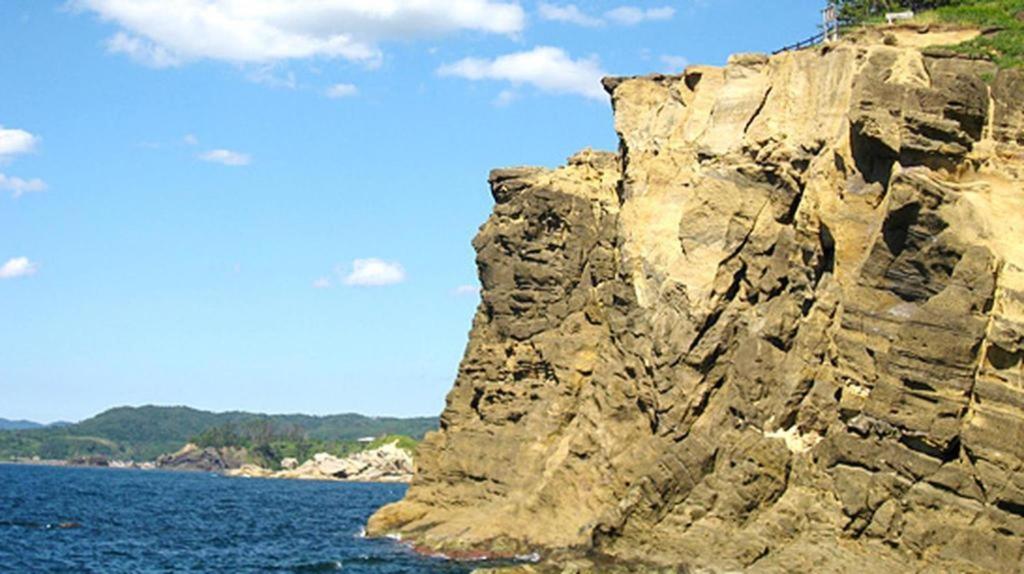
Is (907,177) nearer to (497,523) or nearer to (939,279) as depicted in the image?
(939,279)

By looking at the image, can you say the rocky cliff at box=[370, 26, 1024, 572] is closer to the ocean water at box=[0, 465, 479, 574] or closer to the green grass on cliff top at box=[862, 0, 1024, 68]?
the green grass on cliff top at box=[862, 0, 1024, 68]

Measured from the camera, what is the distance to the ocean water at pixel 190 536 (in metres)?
54.8

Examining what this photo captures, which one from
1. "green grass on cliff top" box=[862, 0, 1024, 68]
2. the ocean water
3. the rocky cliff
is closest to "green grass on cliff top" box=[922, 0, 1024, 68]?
"green grass on cliff top" box=[862, 0, 1024, 68]

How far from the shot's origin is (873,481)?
38.7m

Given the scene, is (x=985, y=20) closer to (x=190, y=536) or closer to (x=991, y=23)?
(x=991, y=23)

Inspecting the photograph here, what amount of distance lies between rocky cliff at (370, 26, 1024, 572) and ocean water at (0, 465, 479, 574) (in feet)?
16.3

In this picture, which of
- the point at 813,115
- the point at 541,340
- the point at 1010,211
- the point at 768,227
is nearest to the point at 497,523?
the point at 541,340

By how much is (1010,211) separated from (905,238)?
126 inches

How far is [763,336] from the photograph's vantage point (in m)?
45.9

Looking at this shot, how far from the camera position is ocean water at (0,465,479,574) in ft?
180

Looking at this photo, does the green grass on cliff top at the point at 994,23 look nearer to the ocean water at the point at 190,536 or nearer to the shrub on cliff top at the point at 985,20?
the shrub on cliff top at the point at 985,20

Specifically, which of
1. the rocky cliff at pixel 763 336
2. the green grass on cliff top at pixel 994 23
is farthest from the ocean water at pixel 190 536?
the green grass on cliff top at pixel 994 23

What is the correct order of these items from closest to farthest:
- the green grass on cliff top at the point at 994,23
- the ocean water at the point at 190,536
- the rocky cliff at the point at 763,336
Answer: the rocky cliff at the point at 763,336, the green grass on cliff top at the point at 994,23, the ocean water at the point at 190,536

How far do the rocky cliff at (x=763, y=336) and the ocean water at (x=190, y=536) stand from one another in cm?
497
